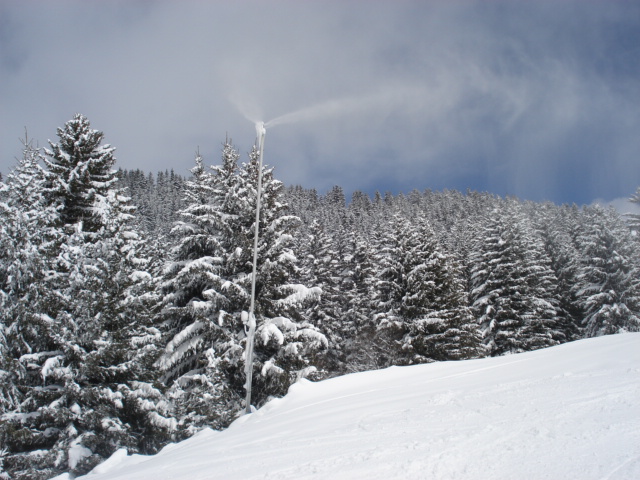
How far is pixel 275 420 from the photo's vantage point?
703cm

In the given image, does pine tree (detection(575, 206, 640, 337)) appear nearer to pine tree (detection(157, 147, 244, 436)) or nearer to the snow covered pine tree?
the snow covered pine tree

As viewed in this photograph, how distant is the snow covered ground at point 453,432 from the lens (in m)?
3.50

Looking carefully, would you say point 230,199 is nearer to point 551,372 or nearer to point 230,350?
point 230,350

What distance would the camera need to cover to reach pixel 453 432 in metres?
4.44

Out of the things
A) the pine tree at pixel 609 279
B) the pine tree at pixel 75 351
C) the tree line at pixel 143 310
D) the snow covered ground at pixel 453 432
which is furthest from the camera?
the pine tree at pixel 609 279

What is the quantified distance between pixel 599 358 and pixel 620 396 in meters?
3.03

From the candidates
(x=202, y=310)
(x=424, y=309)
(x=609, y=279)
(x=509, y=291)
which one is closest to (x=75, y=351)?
(x=202, y=310)

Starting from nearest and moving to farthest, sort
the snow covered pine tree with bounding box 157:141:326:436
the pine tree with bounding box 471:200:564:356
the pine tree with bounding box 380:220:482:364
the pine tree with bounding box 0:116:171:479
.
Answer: the pine tree with bounding box 0:116:171:479, the snow covered pine tree with bounding box 157:141:326:436, the pine tree with bounding box 380:220:482:364, the pine tree with bounding box 471:200:564:356

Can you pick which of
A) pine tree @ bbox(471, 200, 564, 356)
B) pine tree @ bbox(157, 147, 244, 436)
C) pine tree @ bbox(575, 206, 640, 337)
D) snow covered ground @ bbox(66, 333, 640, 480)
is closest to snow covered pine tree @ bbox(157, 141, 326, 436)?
pine tree @ bbox(157, 147, 244, 436)

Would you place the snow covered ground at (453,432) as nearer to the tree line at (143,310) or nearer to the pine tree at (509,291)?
the tree line at (143,310)

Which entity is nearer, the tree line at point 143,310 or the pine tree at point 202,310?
the tree line at point 143,310

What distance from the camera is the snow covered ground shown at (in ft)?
11.5

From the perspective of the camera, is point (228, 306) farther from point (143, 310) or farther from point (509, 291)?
point (509, 291)

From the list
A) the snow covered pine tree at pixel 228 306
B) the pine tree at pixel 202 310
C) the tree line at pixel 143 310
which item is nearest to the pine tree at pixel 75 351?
the tree line at pixel 143 310
